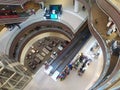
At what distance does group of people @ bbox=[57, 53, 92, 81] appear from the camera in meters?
17.2

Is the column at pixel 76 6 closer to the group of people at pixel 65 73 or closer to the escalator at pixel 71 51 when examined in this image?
the escalator at pixel 71 51

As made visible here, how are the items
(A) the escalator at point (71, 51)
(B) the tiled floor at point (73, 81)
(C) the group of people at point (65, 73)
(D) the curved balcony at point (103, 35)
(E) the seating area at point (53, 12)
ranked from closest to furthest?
(D) the curved balcony at point (103, 35) → (B) the tiled floor at point (73, 81) → (C) the group of people at point (65, 73) → (A) the escalator at point (71, 51) → (E) the seating area at point (53, 12)

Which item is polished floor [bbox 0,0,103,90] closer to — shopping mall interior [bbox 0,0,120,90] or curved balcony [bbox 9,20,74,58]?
shopping mall interior [bbox 0,0,120,90]

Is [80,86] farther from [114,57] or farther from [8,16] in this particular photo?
[8,16]

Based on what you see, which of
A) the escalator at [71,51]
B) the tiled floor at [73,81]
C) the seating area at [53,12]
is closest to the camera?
the tiled floor at [73,81]

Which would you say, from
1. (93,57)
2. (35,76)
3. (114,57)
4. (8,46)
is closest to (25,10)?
(8,46)

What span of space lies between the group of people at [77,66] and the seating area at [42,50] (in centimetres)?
706

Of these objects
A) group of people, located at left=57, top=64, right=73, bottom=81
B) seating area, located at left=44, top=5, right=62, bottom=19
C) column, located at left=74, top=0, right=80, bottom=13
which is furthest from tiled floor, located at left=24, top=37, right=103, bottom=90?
seating area, located at left=44, top=5, right=62, bottom=19

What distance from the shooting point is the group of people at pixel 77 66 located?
1725 centimetres

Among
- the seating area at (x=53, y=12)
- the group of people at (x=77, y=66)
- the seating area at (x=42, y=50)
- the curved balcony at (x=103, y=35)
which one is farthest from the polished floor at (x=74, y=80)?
the seating area at (x=42, y=50)

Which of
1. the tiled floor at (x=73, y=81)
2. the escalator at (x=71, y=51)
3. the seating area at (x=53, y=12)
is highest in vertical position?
the seating area at (x=53, y=12)

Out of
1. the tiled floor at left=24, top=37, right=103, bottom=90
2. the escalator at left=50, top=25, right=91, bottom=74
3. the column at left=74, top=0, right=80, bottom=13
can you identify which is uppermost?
the column at left=74, top=0, right=80, bottom=13

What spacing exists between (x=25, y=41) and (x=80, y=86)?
898 cm

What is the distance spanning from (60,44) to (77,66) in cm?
746
